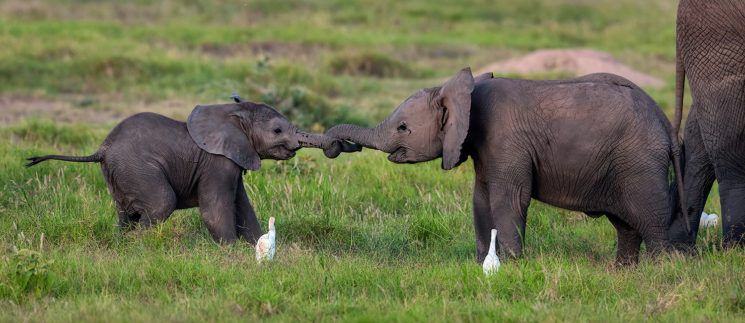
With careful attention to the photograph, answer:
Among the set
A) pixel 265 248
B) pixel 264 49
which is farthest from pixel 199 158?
pixel 264 49

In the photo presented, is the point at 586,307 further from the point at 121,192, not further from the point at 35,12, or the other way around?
the point at 35,12

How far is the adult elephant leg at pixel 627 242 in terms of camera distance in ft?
26.1

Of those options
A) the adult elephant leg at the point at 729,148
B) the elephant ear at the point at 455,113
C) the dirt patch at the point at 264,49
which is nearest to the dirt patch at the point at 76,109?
the dirt patch at the point at 264,49

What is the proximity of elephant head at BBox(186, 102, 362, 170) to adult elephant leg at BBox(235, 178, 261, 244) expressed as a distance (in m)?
0.27

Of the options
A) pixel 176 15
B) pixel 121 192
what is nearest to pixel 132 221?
pixel 121 192

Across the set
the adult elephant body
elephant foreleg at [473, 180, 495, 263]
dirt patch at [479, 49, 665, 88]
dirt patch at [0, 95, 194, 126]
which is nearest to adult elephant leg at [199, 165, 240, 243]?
elephant foreleg at [473, 180, 495, 263]

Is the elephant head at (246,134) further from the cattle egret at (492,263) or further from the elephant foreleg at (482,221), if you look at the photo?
the cattle egret at (492,263)

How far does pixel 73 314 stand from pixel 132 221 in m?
2.25

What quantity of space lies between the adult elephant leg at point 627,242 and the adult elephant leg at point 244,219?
241 centimetres

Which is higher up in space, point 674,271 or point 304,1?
point 674,271

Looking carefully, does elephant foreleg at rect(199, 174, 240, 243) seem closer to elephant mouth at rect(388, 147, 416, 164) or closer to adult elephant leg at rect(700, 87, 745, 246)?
elephant mouth at rect(388, 147, 416, 164)

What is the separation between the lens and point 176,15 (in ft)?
92.3

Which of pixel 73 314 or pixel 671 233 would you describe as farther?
pixel 671 233

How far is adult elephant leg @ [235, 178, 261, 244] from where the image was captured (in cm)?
834
